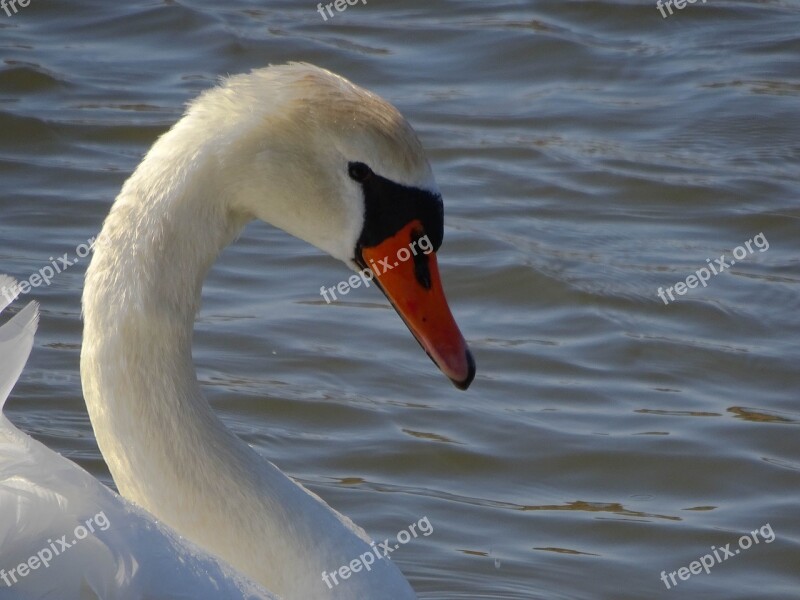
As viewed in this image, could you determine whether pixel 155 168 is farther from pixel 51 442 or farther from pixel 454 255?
pixel 454 255

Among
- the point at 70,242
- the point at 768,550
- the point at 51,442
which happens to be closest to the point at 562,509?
the point at 768,550

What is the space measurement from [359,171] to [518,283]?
9.66ft

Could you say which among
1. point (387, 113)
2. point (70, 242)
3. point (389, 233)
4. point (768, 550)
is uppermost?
point (387, 113)

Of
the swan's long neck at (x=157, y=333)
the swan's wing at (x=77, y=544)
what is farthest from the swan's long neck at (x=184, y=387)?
the swan's wing at (x=77, y=544)

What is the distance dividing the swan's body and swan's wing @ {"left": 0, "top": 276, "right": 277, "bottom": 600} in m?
0.39


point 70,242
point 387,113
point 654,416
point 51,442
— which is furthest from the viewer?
point 70,242

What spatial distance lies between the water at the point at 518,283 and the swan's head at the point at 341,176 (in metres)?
1.23

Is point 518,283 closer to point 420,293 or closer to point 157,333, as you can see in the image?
point 420,293

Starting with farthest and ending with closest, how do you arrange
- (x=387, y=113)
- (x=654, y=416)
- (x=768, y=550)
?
(x=654, y=416) < (x=768, y=550) < (x=387, y=113)

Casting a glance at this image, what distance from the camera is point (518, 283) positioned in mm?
6191

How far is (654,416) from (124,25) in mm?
4708

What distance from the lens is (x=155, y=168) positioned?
10.6 feet

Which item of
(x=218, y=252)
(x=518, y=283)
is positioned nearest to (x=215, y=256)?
(x=218, y=252)

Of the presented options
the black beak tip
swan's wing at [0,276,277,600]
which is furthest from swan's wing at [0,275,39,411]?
the black beak tip
